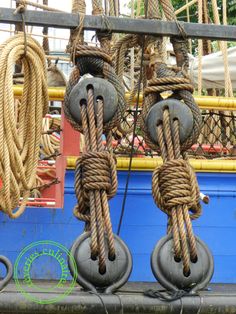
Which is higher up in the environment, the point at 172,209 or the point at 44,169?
the point at 44,169

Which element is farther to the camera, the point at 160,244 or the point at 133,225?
the point at 133,225

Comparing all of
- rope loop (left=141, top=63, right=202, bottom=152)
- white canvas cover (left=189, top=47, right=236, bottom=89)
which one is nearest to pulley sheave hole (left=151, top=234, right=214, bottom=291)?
rope loop (left=141, top=63, right=202, bottom=152)

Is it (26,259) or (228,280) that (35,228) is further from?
(228,280)

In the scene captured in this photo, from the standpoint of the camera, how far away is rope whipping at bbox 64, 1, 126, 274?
2.22m

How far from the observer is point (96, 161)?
229cm

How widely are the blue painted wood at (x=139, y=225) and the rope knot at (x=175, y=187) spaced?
1.34 meters

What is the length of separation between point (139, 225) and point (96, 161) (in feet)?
4.78

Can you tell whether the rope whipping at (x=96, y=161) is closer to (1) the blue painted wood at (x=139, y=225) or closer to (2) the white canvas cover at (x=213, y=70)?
(1) the blue painted wood at (x=139, y=225)

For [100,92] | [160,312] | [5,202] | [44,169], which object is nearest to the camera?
[160,312]

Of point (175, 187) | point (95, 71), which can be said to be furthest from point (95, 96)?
point (175, 187)

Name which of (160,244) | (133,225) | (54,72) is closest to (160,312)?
(160,244)

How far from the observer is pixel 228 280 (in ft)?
12.3

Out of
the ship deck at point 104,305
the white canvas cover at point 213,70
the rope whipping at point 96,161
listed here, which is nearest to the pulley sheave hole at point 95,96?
the rope whipping at point 96,161

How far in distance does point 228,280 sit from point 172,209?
5.32ft
